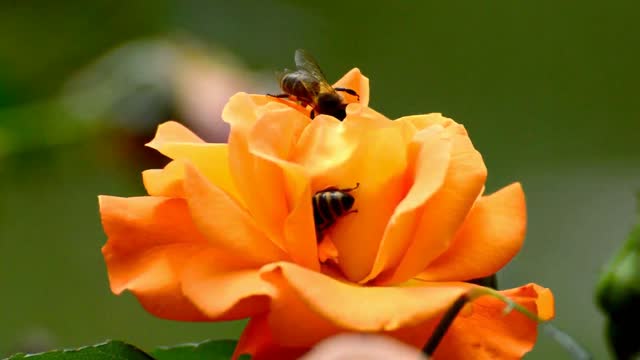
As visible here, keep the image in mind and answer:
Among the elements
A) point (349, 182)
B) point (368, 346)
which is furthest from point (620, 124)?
point (368, 346)

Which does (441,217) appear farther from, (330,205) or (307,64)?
(307,64)

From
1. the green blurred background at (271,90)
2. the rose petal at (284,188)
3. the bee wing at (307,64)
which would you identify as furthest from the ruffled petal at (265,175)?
the green blurred background at (271,90)

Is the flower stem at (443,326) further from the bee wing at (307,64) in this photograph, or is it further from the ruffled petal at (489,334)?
the bee wing at (307,64)

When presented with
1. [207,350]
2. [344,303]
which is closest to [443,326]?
[344,303]

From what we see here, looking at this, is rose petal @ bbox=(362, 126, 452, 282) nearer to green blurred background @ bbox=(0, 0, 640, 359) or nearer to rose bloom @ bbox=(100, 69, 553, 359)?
rose bloom @ bbox=(100, 69, 553, 359)

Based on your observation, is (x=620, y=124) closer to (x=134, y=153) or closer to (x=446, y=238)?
(x=134, y=153)

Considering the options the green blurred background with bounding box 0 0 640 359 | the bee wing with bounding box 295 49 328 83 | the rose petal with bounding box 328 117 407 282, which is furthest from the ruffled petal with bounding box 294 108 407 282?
the green blurred background with bounding box 0 0 640 359
